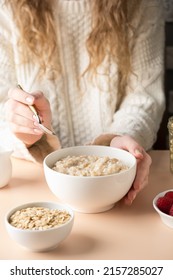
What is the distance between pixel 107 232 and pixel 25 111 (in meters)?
0.41

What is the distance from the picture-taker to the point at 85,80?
1.71 meters

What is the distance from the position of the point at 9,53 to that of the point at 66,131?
1.04 feet

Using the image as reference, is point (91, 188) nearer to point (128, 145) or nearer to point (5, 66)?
point (128, 145)

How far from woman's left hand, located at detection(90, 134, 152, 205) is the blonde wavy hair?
1.26 feet

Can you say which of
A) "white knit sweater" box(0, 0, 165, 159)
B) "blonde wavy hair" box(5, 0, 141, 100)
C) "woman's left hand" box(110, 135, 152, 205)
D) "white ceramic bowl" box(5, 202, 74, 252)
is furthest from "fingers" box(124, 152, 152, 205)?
"blonde wavy hair" box(5, 0, 141, 100)

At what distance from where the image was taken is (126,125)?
1557 millimetres

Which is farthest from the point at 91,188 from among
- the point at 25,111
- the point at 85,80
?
the point at 85,80

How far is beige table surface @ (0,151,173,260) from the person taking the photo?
38.2 inches

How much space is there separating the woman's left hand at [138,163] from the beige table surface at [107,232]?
34mm

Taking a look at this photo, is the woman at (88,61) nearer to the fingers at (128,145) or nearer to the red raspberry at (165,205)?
the fingers at (128,145)

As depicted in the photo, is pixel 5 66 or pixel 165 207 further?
pixel 5 66

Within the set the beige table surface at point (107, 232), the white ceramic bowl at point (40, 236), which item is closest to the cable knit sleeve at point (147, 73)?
the beige table surface at point (107, 232)

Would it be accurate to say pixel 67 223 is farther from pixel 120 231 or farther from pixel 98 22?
pixel 98 22

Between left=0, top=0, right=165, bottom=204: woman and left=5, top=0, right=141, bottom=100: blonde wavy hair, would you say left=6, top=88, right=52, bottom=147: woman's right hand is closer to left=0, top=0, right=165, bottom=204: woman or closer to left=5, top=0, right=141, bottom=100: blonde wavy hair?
left=0, top=0, right=165, bottom=204: woman
